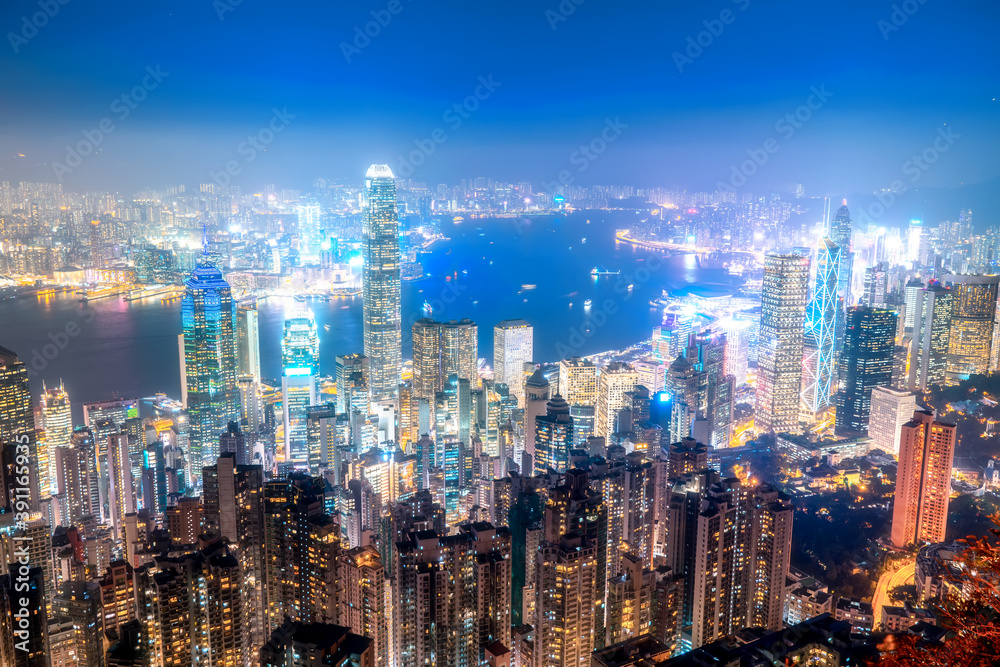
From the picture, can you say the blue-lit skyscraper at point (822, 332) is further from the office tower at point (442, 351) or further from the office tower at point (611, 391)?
the office tower at point (442, 351)

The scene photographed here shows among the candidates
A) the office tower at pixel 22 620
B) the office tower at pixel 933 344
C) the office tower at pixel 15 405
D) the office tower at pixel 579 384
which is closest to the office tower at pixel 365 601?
the office tower at pixel 22 620

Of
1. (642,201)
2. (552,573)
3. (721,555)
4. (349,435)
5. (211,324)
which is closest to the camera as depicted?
(552,573)

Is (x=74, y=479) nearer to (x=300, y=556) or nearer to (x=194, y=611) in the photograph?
(x=300, y=556)

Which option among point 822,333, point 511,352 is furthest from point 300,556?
point 822,333

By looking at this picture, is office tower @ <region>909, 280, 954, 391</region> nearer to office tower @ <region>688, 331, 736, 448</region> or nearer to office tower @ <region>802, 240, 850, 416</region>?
office tower @ <region>802, 240, 850, 416</region>

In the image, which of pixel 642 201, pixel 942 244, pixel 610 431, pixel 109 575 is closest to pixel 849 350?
pixel 942 244

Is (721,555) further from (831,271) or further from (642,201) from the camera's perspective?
(642,201)

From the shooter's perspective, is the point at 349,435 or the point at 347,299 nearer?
the point at 349,435

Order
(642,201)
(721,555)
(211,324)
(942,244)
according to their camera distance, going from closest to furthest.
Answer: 1. (721,555)
2. (211,324)
3. (942,244)
4. (642,201)
